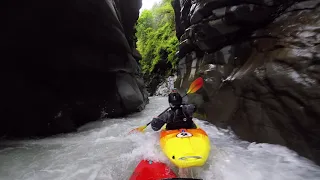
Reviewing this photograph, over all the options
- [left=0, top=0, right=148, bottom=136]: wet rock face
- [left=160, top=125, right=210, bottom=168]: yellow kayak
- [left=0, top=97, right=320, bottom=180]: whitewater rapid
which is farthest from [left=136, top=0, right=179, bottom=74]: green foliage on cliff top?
[left=160, top=125, right=210, bottom=168]: yellow kayak

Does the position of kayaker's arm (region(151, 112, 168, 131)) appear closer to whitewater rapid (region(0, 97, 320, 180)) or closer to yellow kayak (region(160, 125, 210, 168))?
whitewater rapid (region(0, 97, 320, 180))

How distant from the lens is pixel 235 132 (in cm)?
630

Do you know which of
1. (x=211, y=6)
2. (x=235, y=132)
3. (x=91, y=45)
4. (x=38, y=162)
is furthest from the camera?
(x=91, y=45)

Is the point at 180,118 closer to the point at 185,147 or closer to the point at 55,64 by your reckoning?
the point at 185,147

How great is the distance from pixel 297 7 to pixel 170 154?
4.57m

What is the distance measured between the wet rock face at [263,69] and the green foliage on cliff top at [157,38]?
15.3 m

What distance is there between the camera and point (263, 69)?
5328 millimetres

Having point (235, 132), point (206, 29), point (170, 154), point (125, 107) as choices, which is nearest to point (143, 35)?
point (125, 107)

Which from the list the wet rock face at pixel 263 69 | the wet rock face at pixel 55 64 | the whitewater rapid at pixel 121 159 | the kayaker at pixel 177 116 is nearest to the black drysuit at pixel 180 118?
the kayaker at pixel 177 116

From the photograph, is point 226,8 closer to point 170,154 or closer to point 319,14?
point 319,14

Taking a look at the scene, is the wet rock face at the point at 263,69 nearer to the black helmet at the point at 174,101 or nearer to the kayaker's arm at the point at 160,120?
the black helmet at the point at 174,101

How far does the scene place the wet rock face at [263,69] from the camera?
4.29m

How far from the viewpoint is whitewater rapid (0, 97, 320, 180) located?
396cm

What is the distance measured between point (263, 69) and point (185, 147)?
2940 mm
